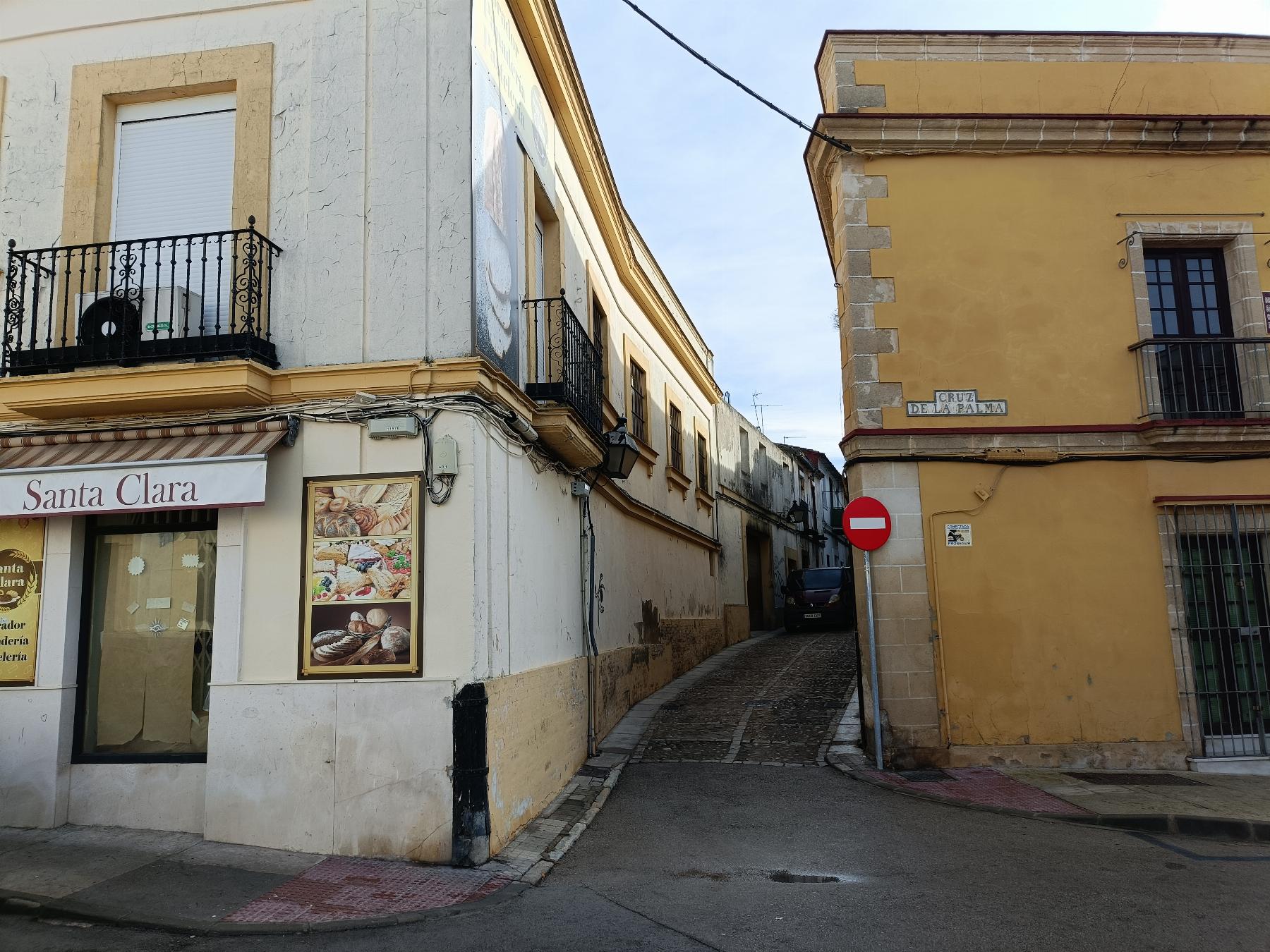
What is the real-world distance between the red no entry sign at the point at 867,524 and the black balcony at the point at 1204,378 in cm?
281

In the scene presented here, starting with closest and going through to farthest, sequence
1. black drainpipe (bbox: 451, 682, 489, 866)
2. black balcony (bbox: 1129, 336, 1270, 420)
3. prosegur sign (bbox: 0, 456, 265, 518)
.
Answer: black drainpipe (bbox: 451, 682, 489, 866) < prosegur sign (bbox: 0, 456, 265, 518) < black balcony (bbox: 1129, 336, 1270, 420)

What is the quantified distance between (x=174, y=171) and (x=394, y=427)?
3.03 metres

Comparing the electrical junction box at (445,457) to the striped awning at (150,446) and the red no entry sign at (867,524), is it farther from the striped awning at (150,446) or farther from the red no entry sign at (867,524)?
the red no entry sign at (867,524)

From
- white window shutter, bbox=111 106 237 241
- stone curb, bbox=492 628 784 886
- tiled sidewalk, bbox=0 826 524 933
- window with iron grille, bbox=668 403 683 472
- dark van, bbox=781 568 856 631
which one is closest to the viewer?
tiled sidewalk, bbox=0 826 524 933

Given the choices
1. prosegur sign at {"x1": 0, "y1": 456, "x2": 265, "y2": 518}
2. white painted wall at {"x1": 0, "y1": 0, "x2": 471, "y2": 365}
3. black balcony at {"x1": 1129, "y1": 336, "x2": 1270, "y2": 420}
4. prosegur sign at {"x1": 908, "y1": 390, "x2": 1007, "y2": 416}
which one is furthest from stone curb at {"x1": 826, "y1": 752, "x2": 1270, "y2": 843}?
prosegur sign at {"x1": 0, "y1": 456, "x2": 265, "y2": 518}

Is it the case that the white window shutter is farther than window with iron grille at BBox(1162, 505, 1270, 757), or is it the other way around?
window with iron grille at BBox(1162, 505, 1270, 757)

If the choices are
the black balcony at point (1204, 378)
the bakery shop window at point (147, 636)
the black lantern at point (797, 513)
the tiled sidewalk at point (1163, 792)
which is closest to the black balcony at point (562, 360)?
the bakery shop window at point (147, 636)

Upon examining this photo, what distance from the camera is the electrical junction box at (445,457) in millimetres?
6422

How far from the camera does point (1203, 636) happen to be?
909 centimetres

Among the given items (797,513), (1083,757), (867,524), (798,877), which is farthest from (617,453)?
(797,513)

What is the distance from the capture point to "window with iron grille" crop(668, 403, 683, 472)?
1642cm

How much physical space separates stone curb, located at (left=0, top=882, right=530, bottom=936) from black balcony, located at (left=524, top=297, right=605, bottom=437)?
14.0ft

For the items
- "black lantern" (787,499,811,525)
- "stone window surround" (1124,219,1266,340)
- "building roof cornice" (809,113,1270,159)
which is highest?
"building roof cornice" (809,113,1270,159)

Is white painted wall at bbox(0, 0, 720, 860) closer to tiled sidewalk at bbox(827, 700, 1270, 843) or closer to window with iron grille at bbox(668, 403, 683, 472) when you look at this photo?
tiled sidewalk at bbox(827, 700, 1270, 843)
